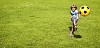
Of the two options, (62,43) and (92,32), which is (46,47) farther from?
(92,32)

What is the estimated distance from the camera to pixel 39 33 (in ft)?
52.3

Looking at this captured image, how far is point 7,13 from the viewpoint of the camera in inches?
877

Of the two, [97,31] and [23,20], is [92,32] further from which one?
[23,20]

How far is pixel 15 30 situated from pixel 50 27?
275 cm

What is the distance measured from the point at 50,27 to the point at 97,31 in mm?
3598

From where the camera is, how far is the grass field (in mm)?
14030

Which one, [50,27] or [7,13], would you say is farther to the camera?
[7,13]

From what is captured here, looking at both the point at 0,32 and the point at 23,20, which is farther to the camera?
the point at 23,20

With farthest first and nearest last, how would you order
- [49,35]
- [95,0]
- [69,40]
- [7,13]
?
[95,0] → [7,13] → [49,35] → [69,40]

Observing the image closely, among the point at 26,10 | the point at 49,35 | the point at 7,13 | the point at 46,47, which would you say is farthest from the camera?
the point at 26,10

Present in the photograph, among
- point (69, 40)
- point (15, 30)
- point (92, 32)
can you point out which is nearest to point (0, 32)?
point (15, 30)

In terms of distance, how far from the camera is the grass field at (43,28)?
14.0 meters

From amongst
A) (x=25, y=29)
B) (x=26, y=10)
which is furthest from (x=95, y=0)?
(x=25, y=29)

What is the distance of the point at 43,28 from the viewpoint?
17156mm
